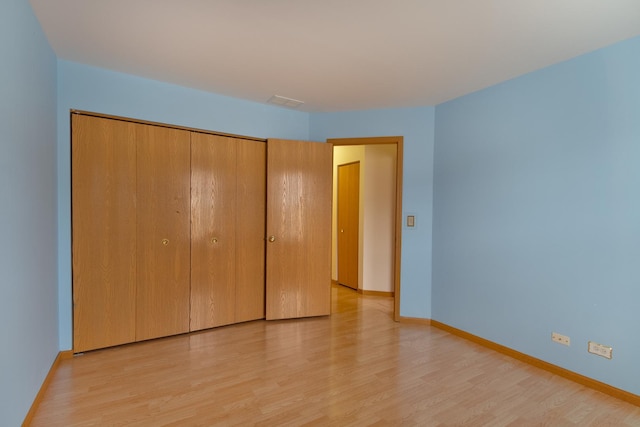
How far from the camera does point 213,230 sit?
10.6ft

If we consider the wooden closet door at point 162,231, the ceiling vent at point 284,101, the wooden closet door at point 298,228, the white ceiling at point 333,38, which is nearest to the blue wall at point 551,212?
the white ceiling at point 333,38

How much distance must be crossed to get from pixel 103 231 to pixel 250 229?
1368mm

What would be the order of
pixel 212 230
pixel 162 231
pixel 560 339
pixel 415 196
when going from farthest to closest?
pixel 415 196 → pixel 212 230 → pixel 162 231 → pixel 560 339

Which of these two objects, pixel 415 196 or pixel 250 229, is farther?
pixel 415 196

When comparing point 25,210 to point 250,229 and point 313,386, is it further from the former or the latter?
point 313,386

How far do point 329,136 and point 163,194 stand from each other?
2017 mm

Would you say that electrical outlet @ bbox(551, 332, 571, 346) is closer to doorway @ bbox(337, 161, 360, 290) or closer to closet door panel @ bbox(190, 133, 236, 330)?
→ doorway @ bbox(337, 161, 360, 290)

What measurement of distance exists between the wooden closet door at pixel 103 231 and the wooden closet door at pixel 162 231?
75mm

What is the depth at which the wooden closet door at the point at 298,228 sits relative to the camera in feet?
11.4

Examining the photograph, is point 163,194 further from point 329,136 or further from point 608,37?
point 608,37

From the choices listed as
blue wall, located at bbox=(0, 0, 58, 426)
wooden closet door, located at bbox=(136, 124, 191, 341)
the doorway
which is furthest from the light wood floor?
the doorway

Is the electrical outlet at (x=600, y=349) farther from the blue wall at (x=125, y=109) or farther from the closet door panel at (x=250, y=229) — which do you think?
the blue wall at (x=125, y=109)

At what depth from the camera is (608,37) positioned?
210 cm

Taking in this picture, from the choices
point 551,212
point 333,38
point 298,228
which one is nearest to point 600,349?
point 551,212
